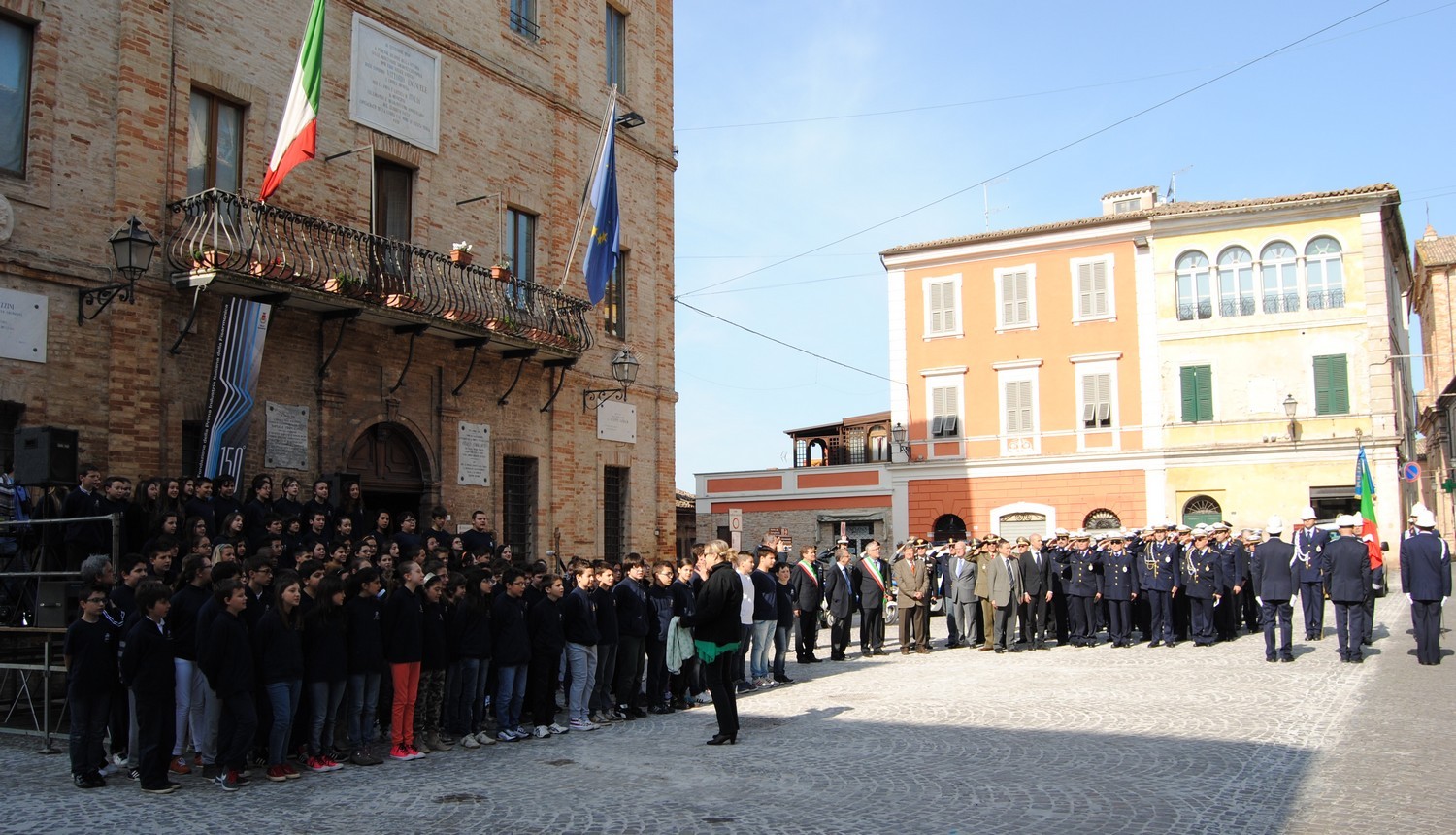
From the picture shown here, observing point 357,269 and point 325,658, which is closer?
point 325,658

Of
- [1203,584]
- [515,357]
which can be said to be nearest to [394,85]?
[515,357]

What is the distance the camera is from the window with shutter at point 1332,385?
3241 cm

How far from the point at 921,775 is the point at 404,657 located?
4.43 meters

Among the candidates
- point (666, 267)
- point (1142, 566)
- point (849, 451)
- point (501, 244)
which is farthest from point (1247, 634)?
point (849, 451)

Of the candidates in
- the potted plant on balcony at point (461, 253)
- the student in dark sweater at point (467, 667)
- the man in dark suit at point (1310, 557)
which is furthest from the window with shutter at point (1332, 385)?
the student in dark sweater at point (467, 667)

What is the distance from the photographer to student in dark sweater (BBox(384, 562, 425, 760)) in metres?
9.62

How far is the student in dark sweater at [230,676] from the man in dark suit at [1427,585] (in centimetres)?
1284

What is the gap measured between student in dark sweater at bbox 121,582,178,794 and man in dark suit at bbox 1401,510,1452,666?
43.9 ft

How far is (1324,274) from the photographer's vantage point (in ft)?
109

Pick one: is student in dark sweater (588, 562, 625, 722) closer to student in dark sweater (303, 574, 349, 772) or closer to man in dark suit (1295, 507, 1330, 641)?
student in dark sweater (303, 574, 349, 772)

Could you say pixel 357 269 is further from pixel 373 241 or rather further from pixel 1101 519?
pixel 1101 519

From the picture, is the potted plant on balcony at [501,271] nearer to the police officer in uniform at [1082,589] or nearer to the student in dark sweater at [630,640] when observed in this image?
the student in dark sweater at [630,640]

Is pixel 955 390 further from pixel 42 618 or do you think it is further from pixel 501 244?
pixel 42 618

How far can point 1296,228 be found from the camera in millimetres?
33562
